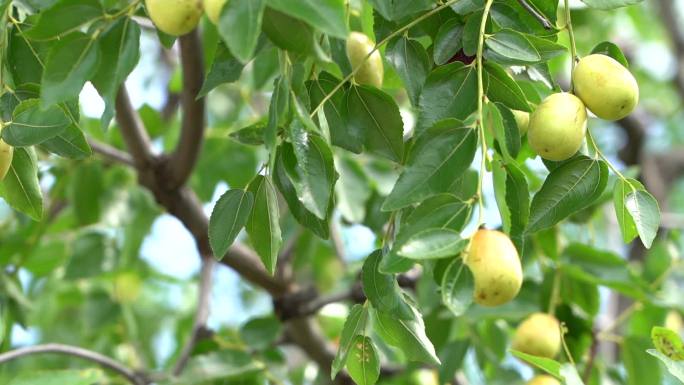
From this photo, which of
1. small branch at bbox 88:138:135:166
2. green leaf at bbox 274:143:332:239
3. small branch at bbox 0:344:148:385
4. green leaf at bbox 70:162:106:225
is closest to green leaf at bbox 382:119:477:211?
green leaf at bbox 274:143:332:239

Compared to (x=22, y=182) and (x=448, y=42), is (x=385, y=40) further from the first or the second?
(x=22, y=182)

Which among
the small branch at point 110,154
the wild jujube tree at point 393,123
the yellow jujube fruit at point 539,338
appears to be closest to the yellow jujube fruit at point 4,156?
the wild jujube tree at point 393,123

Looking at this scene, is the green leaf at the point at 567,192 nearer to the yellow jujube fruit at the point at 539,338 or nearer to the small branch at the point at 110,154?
the yellow jujube fruit at the point at 539,338

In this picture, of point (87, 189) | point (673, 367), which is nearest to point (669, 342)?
point (673, 367)

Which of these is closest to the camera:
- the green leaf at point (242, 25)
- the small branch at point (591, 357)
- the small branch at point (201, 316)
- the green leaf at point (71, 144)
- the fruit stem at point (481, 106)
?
the green leaf at point (242, 25)

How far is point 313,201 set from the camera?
786 millimetres

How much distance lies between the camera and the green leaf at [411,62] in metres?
0.87

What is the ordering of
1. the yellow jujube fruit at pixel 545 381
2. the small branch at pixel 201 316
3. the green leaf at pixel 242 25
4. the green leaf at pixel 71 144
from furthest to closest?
the small branch at pixel 201 316 → the yellow jujube fruit at pixel 545 381 → the green leaf at pixel 71 144 → the green leaf at pixel 242 25

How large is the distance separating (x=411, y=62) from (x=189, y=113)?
58 cm

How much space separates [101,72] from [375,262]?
25 centimetres

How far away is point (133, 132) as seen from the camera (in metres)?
1.45

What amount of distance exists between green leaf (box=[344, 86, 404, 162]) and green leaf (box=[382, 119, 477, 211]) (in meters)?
0.09

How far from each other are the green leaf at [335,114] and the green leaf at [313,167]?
88mm

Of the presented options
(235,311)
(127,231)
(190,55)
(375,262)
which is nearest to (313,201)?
(375,262)
